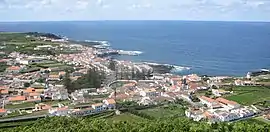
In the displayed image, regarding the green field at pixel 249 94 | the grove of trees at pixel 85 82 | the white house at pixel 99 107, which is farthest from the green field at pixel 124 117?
the green field at pixel 249 94

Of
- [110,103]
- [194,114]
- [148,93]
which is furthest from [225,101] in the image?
[110,103]

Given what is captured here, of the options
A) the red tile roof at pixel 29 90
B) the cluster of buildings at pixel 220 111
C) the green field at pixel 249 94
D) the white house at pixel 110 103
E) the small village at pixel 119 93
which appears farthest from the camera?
the red tile roof at pixel 29 90

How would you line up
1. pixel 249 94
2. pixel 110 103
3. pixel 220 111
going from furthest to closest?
pixel 249 94 < pixel 110 103 < pixel 220 111

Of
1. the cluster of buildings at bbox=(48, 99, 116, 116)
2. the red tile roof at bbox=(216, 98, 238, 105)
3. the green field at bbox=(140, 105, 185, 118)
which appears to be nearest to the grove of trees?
the cluster of buildings at bbox=(48, 99, 116, 116)

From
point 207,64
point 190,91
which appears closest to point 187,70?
point 207,64

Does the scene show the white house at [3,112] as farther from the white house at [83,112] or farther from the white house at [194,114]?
the white house at [194,114]

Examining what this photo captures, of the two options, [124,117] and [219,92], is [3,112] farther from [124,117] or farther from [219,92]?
[219,92]

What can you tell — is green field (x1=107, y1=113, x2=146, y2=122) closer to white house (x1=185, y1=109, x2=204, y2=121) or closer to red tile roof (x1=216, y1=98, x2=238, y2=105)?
white house (x1=185, y1=109, x2=204, y2=121)
